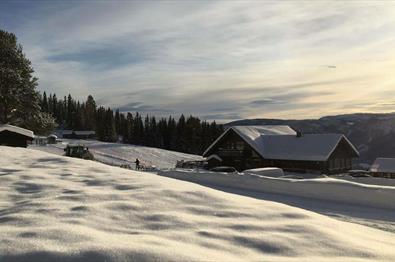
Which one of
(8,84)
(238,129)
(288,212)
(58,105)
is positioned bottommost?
(288,212)

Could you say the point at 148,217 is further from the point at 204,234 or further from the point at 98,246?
the point at 98,246

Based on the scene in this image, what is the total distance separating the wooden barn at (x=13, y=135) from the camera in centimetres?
3556

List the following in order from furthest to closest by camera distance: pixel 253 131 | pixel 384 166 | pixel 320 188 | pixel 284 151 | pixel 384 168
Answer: pixel 384 166 < pixel 384 168 < pixel 253 131 < pixel 284 151 < pixel 320 188

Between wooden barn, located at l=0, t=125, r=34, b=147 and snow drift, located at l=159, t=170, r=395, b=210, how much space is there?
2035 cm

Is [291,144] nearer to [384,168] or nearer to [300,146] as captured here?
[300,146]

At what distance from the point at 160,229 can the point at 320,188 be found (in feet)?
37.5

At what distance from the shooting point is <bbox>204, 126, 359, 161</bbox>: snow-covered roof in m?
46.2

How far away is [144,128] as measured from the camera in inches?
5064

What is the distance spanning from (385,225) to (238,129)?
130 feet

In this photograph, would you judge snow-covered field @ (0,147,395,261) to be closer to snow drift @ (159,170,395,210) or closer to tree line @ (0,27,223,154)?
snow drift @ (159,170,395,210)

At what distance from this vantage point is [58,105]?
17525cm

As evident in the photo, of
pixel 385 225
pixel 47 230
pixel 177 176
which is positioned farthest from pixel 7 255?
pixel 177 176

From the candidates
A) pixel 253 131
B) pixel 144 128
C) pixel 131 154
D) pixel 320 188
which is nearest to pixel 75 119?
pixel 144 128

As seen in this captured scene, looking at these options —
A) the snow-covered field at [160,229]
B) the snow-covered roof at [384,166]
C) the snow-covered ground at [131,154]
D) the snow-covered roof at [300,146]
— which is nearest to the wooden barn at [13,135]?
the snow-covered roof at [300,146]
